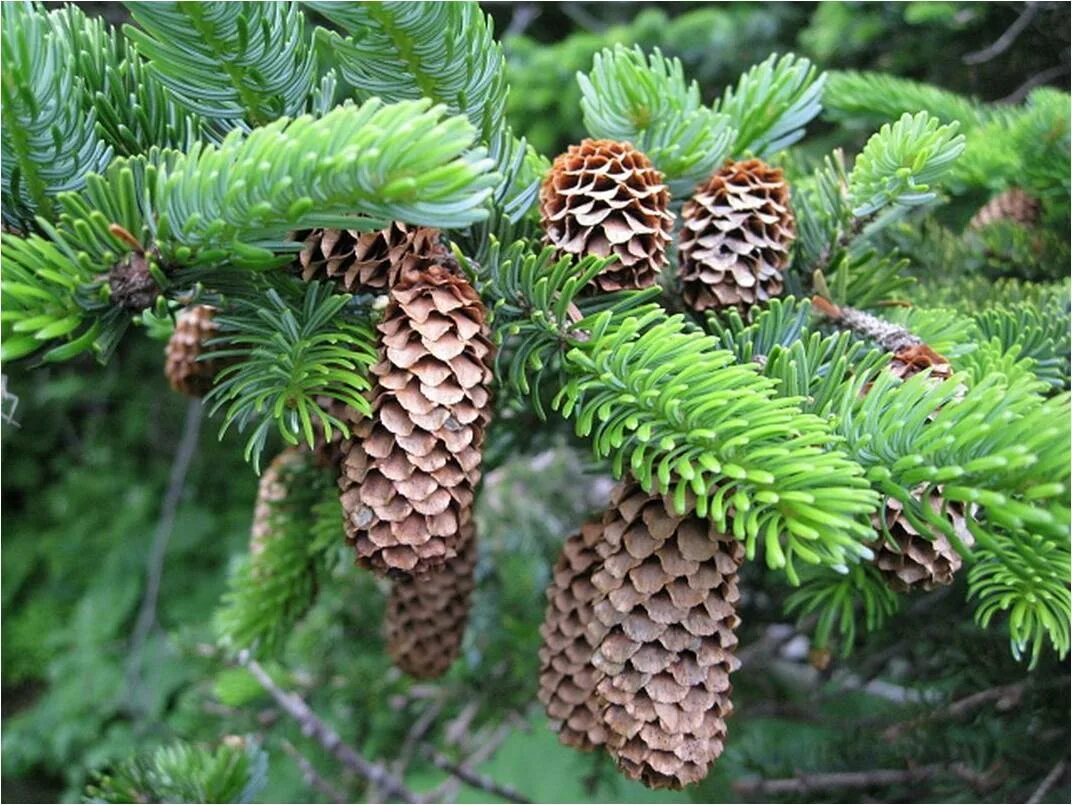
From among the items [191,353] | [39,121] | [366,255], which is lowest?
[191,353]

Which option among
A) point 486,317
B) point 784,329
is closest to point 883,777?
point 784,329

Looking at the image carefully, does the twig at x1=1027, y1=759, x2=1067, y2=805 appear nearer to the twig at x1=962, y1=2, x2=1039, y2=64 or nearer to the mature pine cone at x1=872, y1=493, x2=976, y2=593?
the mature pine cone at x1=872, y1=493, x2=976, y2=593

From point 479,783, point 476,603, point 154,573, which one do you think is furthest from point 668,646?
point 154,573

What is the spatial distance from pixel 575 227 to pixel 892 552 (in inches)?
10.4

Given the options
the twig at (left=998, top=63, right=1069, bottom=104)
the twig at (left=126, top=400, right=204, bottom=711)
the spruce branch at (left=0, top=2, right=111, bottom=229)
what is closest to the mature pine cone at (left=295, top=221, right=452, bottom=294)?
the spruce branch at (left=0, top=2, right=111, bottom=229)

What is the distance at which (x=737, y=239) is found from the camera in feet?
1.94

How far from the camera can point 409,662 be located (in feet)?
2.63

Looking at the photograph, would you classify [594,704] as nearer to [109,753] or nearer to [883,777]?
[883,777]

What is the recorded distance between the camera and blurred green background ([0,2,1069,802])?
3.52 ft

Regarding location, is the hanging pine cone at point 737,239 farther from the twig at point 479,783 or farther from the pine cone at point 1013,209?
the twig at point 479,783

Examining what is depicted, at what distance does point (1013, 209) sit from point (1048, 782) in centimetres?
56

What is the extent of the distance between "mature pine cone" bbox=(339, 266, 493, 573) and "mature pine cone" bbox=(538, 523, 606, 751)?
0.13 m

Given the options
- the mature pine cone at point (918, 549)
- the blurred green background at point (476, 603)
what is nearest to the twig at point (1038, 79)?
the blurred green background at point (476, 603)

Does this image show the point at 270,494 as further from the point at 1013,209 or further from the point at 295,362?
the point at 1013,209
